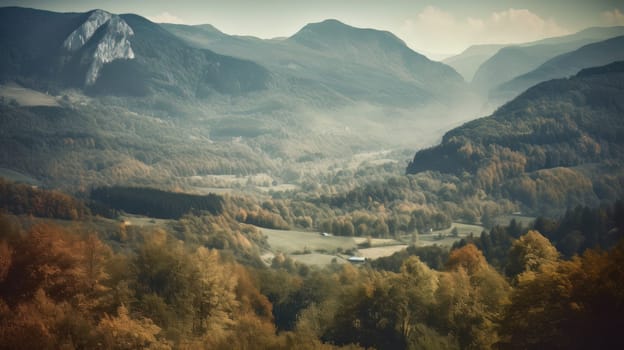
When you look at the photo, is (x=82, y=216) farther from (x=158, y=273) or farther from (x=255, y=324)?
(x=255, y=324)

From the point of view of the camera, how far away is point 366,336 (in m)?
73.1

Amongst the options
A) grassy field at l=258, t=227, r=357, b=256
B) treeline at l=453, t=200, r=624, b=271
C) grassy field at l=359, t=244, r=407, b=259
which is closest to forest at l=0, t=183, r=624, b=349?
treeline at l=453, t=200, r=624, b=271

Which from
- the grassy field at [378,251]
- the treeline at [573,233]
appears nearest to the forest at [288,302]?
the treeline at [573,233]

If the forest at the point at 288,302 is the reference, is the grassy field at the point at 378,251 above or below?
below

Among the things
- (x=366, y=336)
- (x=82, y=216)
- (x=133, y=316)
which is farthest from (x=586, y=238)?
(x=82, y=216)

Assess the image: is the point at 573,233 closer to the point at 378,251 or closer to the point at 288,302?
the point at 378,251

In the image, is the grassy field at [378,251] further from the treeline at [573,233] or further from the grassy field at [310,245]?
the treeline at [573,233]

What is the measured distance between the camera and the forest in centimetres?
4841

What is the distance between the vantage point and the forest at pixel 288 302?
48.4 m

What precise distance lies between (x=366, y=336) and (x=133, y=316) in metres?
29.3

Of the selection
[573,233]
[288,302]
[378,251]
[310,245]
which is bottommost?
[310,245]

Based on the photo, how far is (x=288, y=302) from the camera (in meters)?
104

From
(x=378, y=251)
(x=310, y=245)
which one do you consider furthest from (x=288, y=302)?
(x=310, y=245)

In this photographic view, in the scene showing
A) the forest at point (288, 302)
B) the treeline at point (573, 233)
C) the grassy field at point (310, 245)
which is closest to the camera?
the forest at point (288, 302)
